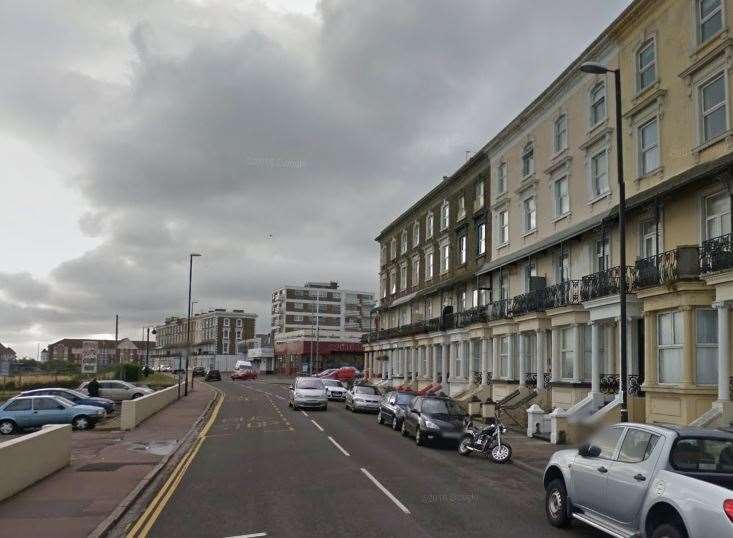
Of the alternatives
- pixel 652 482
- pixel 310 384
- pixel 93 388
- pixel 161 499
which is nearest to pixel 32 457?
pixel 161 499

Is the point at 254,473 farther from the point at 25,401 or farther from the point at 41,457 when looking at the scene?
the point at 25,401

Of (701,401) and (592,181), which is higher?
(592,181)

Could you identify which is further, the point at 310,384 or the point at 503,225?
the point at 310,384

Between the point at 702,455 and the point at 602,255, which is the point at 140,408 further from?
the point at 702,455

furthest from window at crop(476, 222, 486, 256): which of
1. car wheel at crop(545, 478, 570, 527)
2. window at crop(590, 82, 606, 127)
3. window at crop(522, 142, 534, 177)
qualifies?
car wheel at crop(545, 478, 570, 527)

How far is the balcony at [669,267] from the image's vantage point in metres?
18.7

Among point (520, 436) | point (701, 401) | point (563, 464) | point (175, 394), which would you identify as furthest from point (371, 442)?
point (175, 394)

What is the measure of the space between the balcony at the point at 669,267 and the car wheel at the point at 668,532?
39.9 ft

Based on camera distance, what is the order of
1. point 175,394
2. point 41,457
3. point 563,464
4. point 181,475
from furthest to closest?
point 175,394 < point 181,475 < point 41,457 < point 563,464

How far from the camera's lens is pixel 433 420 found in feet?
70.1

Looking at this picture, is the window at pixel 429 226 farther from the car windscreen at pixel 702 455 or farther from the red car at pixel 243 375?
the red car at pixel 243 375

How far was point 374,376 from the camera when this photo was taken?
213 ft

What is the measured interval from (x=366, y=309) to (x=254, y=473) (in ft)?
416

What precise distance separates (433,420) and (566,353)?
867 centimetres
